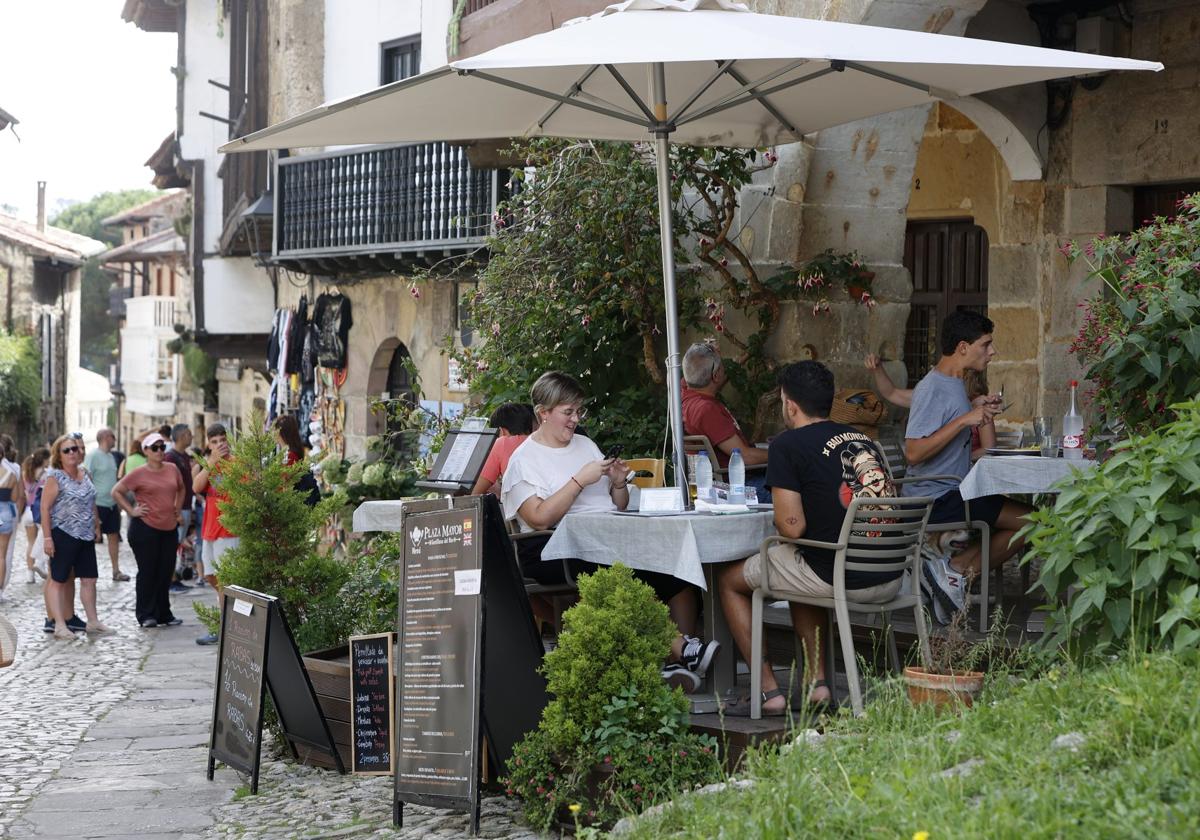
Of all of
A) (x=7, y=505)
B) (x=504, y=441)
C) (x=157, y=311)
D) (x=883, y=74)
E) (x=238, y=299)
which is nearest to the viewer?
(x=883, y=74)

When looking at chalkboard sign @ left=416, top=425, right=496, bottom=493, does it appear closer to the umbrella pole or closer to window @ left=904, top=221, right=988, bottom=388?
the umbrella pole

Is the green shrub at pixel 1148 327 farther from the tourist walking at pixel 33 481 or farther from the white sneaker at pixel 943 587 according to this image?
the tourist walking at pixel 33 481

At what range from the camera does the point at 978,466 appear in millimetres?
6410

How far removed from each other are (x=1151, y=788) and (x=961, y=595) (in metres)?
3.08

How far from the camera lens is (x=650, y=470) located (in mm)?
6875

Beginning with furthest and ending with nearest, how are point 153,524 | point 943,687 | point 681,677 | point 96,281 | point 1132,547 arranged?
point 96,281 < point 153,524 < point 681,677 < point 943,687 < point 1132,547

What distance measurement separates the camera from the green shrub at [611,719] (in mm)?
5043

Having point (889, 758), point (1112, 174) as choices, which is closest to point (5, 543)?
point (1112, 174)

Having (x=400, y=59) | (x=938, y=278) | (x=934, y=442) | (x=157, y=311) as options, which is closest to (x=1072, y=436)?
(x=934, y=442)

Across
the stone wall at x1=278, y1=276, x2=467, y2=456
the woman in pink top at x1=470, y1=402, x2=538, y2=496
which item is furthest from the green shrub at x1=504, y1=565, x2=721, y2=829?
the stone wall at x1=278, y1=276, x2=467, y2=456

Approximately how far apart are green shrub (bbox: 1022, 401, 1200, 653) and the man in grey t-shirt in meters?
2.01

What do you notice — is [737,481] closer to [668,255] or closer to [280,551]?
[668,255]

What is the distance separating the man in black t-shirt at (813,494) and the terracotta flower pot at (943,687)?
0.52 meters

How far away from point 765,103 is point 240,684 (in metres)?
3.52
